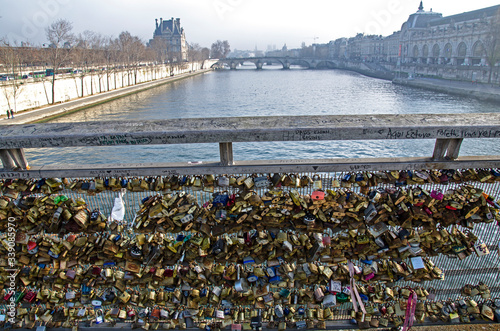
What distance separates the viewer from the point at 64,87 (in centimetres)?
4106

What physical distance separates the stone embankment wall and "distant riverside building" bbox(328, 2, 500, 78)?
5942cm

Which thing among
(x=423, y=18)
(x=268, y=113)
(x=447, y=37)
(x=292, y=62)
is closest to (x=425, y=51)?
(x=447, y=37)

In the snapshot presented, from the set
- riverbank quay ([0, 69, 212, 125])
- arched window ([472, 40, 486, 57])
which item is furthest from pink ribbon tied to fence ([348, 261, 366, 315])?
arched window ([472, 40, 486, 57])

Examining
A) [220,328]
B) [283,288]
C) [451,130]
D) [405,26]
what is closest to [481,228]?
[451,130]

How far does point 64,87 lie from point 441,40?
7881 centimetres

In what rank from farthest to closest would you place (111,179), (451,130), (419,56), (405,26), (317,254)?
(405,26) < (419,56) < (317,254) < (111,179) < (451,130)

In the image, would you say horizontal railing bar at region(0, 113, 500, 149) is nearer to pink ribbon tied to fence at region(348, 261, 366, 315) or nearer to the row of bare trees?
pink ribbon tied to fence at region(348, 261, 366, 315)

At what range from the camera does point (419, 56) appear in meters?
87.9

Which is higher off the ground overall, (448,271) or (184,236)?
(184,236)

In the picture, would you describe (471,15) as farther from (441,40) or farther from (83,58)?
(83,58)

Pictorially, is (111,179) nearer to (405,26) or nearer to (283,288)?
(283,288)

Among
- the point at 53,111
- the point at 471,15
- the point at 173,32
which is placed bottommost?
the point at 53,111

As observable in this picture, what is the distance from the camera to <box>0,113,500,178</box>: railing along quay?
2.44 m

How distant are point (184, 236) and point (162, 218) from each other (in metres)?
0.28
